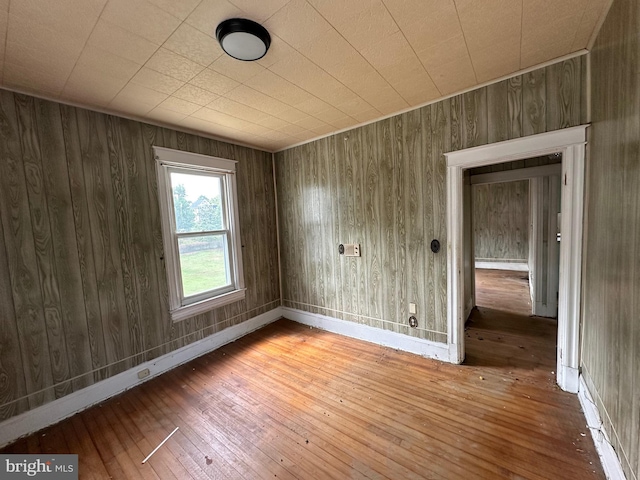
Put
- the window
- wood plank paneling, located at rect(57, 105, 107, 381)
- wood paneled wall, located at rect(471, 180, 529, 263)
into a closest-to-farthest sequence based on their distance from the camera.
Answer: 1. wood plank paneling, located at rect(57, 105, 107, 381)
2. the window
3. wood paneled wall, located at rect(471, 180, 529, 263)

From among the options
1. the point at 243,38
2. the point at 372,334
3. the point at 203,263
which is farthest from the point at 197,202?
the point at 372,334

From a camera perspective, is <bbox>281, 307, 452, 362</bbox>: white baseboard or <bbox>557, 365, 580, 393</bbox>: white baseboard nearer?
<bbox>557, 365, 580, 393</bbox>: white baseboard

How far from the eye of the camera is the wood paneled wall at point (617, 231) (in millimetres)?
1130

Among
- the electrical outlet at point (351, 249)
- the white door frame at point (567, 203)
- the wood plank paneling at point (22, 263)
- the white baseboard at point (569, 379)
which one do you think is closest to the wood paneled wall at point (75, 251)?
the wood plank paneling at point (22, 263)

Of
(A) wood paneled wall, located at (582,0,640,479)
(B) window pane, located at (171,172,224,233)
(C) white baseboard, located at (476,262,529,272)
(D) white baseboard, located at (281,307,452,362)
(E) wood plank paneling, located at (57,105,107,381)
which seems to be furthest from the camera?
(C) white baseboard, located at (476,262,529,272)

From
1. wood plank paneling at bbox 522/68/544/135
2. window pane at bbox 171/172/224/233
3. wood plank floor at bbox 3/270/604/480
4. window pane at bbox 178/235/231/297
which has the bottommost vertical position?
wood plank floor at bbox 3/270/604/480

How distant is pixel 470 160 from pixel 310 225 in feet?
6.80

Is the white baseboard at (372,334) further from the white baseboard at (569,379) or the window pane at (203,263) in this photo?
the window pane at (203,263)

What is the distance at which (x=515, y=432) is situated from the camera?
5.61ft

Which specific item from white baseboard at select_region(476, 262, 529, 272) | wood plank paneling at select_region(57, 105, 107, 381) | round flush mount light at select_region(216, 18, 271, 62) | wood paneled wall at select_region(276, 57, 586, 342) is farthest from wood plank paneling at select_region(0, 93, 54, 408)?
white baseboard at select_region(476, 262, 529, 272)

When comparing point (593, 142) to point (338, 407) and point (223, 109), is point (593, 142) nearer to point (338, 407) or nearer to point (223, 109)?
point (338, 407)

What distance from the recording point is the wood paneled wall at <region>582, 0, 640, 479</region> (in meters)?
1.13

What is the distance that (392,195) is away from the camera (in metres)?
2.81

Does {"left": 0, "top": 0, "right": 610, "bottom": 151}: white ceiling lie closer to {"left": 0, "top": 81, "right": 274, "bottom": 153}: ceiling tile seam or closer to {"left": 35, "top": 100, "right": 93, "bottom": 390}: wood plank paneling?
{"left": 0, "top": 81, "right": 274, "bottom": 153}: ceiling tile seam
